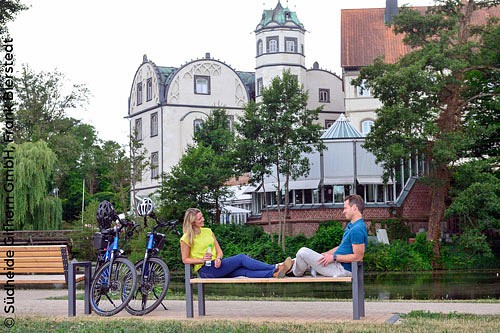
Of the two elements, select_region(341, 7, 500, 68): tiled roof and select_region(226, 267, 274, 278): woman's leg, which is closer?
select_region(226, 267, 274, 278): woman's leg

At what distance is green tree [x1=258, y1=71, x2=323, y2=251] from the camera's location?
147 ft

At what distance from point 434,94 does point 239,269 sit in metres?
29.9

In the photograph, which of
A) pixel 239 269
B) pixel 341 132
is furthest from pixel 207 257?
pixel 341 132

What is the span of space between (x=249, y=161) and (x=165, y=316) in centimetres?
3434

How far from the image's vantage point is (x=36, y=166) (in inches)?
1700

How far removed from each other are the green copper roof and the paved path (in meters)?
54.8

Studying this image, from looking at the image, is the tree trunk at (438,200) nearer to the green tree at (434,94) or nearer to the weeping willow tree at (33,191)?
the green tree at (434,94)

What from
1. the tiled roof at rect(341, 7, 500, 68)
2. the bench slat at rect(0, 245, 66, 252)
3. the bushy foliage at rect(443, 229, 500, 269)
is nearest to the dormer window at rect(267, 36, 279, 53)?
the tiled roof at rect(341, 7, 500, 68)

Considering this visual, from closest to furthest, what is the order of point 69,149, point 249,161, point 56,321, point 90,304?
point 56,321
point 90,304
point 249,161
point 69,149

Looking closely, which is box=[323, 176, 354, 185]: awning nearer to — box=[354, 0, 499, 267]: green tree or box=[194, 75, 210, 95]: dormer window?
box=[354, 0, 499, 267]: green tree

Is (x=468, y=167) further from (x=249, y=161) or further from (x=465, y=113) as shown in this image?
(x=249, y=161)

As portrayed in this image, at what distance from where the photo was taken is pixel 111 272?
12516mm

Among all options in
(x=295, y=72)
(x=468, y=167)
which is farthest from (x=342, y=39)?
(x=468, y=167)

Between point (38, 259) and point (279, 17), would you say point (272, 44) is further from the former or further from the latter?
point (38, 259)
